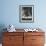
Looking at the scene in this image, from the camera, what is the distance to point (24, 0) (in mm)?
4078

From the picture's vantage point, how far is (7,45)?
3645 millimetres

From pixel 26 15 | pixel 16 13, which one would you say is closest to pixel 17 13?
pixel 16 13

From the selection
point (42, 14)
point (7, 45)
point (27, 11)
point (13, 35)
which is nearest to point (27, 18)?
point (27, 11)

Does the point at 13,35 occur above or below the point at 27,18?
below

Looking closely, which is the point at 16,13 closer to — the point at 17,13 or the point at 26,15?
the point at 17,13

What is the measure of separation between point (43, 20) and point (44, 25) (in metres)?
0.16

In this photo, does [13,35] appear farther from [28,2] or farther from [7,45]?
[28,2]

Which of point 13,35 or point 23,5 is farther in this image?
point 23,5

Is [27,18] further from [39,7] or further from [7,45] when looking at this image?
[7,45]

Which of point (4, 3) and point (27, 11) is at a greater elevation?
point (4, 3)

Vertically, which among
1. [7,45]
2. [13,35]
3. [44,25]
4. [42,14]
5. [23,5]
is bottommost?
[7,45]

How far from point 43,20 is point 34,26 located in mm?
345

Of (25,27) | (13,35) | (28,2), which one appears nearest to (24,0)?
(28,2)

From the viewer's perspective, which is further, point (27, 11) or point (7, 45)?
point (27, 11)
